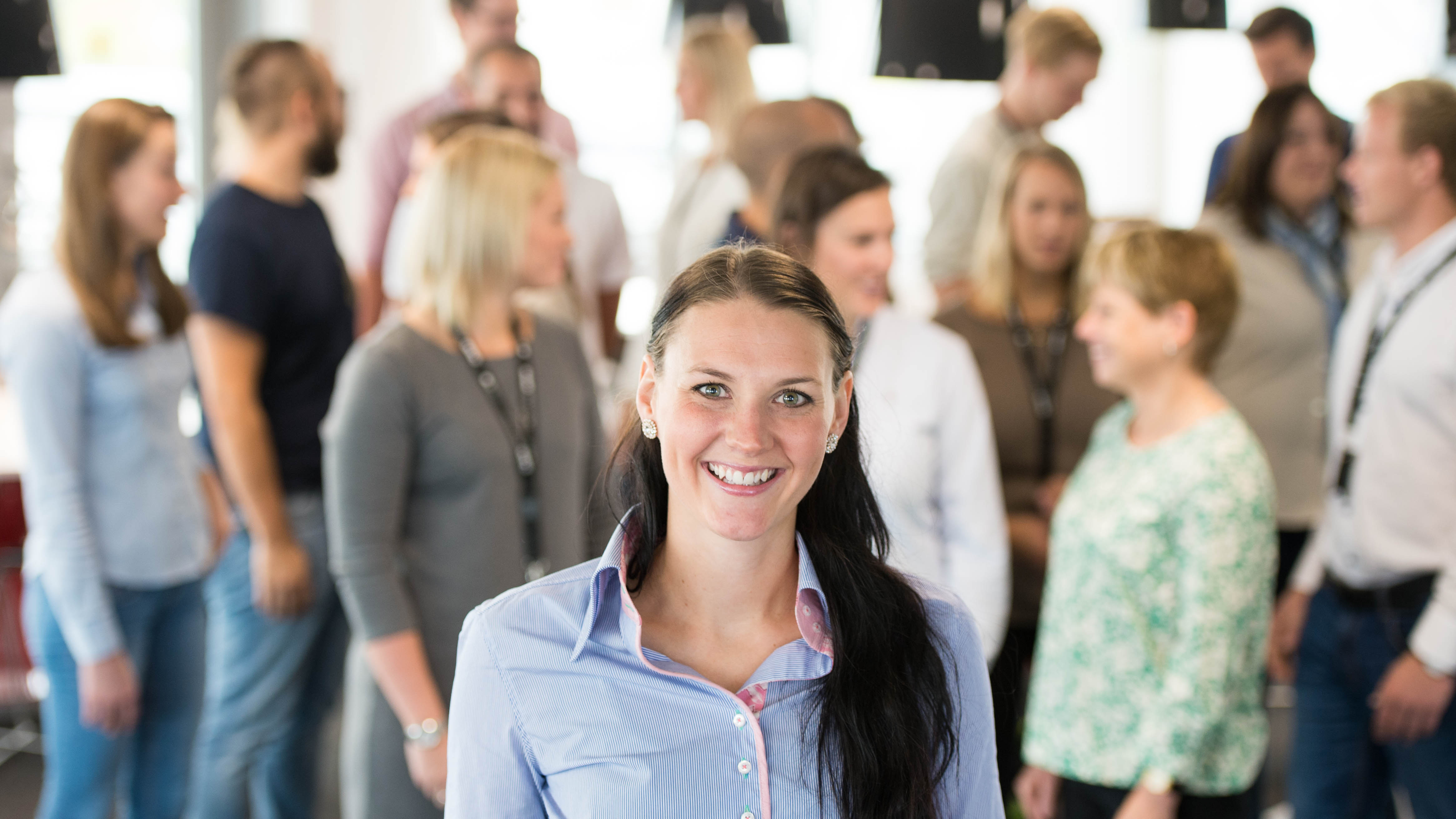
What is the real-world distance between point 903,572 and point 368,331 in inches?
112

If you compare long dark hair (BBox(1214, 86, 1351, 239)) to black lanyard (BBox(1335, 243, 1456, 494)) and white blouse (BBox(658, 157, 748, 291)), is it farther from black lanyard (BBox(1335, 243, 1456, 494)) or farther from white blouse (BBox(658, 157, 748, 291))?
white blouse (BBox(658, 157, 748, 291))

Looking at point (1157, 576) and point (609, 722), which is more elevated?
point (609, 722)

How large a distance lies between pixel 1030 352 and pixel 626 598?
1.82 meters

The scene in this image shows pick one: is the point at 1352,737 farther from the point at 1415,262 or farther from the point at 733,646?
the point at 733,646

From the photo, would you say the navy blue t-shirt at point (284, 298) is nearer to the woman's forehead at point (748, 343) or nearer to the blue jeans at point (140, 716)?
the blue jeans at point (140, 716)

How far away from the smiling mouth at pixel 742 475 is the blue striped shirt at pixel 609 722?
16 cm

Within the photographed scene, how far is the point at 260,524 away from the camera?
9.11ft

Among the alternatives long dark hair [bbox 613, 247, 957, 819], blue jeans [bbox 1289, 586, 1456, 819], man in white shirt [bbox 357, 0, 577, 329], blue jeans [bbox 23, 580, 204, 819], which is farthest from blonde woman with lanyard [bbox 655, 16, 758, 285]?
long dark hair [bbox 613, 247, 957, 819]

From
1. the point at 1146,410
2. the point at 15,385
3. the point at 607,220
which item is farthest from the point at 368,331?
the point at 1146,410

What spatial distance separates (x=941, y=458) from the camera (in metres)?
2.53

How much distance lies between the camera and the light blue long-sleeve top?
2512 millimetres

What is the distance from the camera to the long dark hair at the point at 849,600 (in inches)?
53.4

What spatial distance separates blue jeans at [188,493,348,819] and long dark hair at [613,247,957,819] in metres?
1.58

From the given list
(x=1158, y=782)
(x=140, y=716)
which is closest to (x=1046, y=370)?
(x=1158, y=782)
